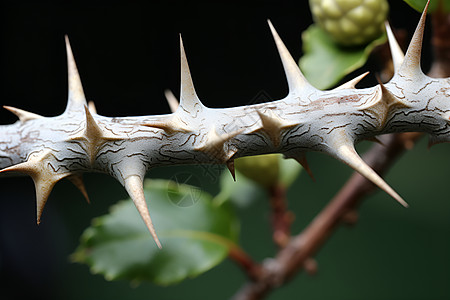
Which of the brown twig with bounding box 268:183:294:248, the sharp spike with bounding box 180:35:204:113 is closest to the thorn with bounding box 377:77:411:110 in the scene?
the sharp spike with bounding box 180:35:204:113

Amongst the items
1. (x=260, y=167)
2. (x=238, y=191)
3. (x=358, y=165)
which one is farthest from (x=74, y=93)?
(x=238, y=191)

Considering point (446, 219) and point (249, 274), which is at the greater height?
point (249, 274)

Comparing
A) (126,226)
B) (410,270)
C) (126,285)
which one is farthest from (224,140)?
(126,285)

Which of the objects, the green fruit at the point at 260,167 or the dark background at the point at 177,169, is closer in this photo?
the green fruit at the point at 260,167

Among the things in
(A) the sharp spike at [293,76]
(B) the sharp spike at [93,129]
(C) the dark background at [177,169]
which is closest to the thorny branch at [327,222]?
(A) the sharp spike at [293,76]

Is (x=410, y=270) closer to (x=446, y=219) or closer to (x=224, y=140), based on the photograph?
(x=446, y=219)

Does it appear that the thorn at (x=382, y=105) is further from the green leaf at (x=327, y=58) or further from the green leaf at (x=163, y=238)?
the green leaf at (x=163, y=238)
